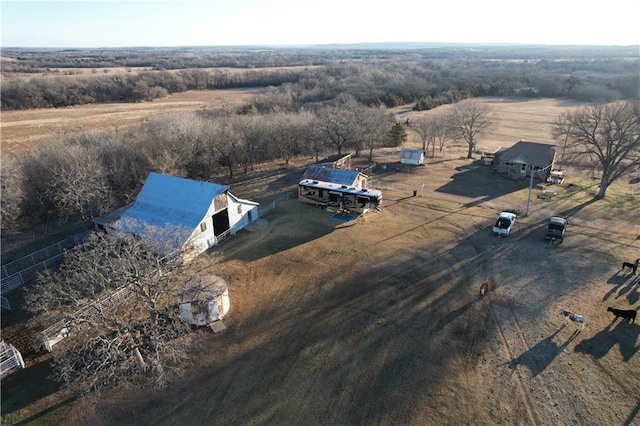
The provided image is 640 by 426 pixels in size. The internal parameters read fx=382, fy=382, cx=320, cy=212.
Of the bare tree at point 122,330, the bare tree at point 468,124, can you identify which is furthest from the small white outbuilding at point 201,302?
the bare tree at point 468,124

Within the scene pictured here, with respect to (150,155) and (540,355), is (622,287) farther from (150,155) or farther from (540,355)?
(150,155)

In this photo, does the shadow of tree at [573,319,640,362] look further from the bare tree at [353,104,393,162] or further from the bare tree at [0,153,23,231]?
the bare tree at [0,153,23,231]

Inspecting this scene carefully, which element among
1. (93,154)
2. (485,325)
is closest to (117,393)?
(485,325)

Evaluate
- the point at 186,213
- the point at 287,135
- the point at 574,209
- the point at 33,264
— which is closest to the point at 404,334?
the point at 186,213

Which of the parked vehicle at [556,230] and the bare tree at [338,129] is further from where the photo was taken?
the bare tree at [338,129]

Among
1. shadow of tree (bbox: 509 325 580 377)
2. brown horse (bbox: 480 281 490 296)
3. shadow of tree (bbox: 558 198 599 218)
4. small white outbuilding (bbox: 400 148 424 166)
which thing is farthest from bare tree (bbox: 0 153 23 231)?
shadow of tree (bbox: 558 198 599 218)

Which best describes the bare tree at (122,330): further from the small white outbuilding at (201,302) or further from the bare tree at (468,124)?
the bare tree at (468,124)
